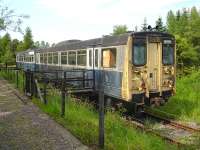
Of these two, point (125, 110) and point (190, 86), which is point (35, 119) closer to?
point (125, 110)

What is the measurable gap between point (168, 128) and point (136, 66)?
2426mm

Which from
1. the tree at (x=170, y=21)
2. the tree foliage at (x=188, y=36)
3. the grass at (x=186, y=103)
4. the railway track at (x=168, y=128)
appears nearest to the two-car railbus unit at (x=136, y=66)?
the railway track at (x=168, y=128)

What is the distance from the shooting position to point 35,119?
34.2 ft

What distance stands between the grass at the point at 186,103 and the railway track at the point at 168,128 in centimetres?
76

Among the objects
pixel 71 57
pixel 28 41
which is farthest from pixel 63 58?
pixel 28 41

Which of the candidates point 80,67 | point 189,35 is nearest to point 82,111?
point 80,67

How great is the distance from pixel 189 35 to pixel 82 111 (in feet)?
190

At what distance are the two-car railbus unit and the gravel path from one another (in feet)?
10.1

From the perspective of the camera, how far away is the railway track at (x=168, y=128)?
9.84 meters

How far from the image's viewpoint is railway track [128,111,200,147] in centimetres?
984

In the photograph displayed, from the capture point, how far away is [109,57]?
1377 centimetres

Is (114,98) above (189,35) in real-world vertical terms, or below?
below

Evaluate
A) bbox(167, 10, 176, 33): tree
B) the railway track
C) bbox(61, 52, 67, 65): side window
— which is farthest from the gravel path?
bbox(167, 10, 176, 33): tree

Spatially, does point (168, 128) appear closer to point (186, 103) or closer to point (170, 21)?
point (186, 103)
